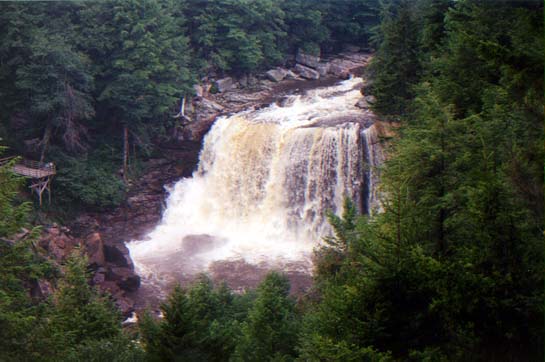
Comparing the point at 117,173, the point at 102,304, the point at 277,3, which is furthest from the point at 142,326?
the point at 277,3

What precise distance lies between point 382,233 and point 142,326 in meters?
5.98

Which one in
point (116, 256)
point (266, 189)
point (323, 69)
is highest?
point (323, 69)

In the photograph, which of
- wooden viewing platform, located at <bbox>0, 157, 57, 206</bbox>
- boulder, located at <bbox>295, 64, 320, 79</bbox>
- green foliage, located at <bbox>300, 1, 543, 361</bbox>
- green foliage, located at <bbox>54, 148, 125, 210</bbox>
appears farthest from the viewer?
boulder, located at <bbox>295, 64, 320, 79</bbox>

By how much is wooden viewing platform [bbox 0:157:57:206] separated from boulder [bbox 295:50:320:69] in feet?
54.7

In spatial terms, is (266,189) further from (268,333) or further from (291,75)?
(268,333)

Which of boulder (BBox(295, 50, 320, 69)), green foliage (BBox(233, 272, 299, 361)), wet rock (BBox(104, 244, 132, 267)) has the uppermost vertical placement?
boulder (BBox(295, 50, 320, 69))

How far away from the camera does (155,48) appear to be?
25359 mm

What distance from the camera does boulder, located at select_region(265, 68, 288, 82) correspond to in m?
32.3

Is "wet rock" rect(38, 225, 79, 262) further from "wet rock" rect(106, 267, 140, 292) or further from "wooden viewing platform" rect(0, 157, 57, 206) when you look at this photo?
"wet rock" rect(106, 267, 140, 292)

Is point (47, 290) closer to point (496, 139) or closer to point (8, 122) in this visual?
point (8, 122)

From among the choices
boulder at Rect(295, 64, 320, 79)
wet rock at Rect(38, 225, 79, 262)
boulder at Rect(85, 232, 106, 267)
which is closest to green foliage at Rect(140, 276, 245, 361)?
boulder at Rect(85, 232, 106, 267)

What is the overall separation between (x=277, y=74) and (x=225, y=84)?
349 cm

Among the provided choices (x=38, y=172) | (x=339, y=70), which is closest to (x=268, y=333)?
(x=38, y=172)

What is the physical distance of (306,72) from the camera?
110 feet
